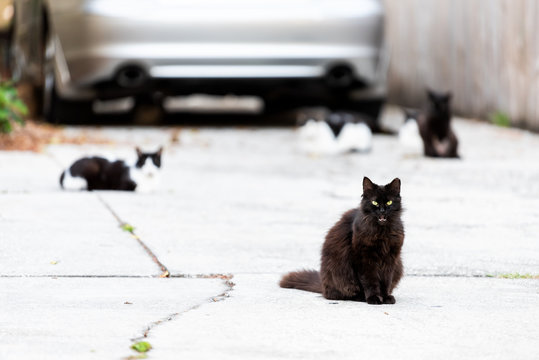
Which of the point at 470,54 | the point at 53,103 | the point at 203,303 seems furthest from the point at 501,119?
the point at 203,303

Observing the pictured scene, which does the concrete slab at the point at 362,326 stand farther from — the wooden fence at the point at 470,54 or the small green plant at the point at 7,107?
the wooden fence at the point at 470,54

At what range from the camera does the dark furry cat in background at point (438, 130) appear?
9766 mm

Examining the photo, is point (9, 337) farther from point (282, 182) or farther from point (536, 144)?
point (536, 144)

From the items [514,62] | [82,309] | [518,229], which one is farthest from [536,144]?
[82,309]

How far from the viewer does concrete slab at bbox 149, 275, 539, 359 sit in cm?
373

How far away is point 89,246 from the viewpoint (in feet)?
18.5

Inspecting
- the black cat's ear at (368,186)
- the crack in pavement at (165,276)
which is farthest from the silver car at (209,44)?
the black cat's ear at (368,186)

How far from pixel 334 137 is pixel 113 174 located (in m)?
3.13

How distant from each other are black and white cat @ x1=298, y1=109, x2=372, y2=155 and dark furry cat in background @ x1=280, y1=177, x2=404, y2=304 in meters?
5.64

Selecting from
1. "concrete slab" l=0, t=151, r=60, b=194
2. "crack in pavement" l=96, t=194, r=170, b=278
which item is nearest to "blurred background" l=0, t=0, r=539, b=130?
"concrete slab" l=0, t=151, r=60, b=194

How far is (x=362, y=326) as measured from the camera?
4.11m

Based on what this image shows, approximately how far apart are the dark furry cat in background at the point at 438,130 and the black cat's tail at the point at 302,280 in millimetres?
5066

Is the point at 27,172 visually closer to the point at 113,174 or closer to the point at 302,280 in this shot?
the point at 113,174

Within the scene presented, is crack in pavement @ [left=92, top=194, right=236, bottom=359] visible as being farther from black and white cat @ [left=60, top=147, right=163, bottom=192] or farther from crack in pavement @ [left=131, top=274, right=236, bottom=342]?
black and white cat @ [left=60, top=147, right=163, bottom=192]
